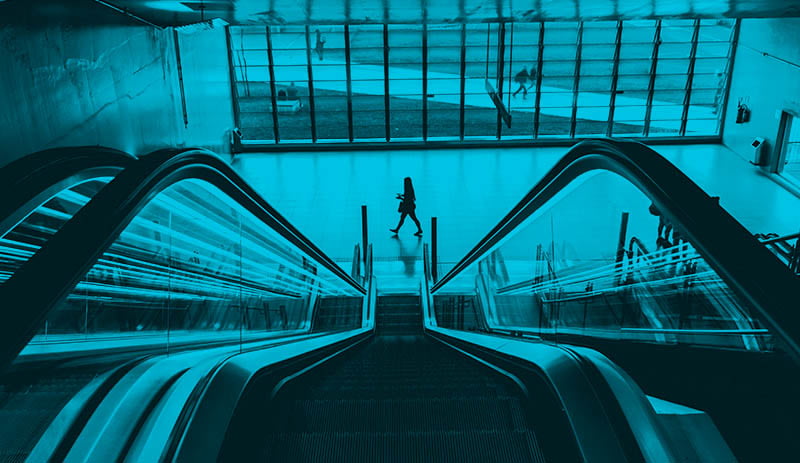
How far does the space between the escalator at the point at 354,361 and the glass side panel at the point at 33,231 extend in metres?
0.01

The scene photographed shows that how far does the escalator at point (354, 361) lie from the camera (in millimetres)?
1622

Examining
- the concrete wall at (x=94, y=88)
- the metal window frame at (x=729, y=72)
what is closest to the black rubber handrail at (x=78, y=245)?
the concrete wall at (x=94, y=88)

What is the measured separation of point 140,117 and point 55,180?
4.76 metres

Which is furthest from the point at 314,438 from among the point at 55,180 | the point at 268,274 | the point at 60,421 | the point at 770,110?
the point at 770,110

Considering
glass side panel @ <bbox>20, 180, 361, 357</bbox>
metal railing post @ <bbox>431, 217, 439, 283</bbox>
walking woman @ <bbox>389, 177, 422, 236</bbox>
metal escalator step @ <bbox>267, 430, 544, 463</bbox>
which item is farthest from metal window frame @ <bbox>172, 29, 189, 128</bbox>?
metal escalator step @ <bbox>267, 430, 544, 463</bbox>

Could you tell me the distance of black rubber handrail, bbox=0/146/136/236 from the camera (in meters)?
2.70

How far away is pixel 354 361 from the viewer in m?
4.75

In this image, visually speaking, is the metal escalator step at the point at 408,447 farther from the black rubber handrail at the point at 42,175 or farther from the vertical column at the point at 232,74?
the vertical column at the point at 232,74

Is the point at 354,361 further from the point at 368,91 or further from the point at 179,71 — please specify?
the point at 368,91

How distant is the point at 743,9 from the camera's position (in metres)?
10.7

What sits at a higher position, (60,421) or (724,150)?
(724,150)

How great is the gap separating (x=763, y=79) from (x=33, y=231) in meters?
13.9

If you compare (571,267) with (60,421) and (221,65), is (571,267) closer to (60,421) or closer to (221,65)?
(60,421)

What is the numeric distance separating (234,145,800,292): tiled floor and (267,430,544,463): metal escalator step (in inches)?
301
